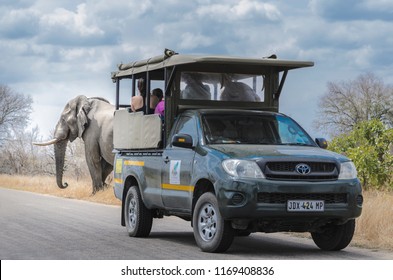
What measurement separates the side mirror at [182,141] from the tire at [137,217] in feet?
7.20

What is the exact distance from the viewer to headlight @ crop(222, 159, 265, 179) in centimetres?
1168

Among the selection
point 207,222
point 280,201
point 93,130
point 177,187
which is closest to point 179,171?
point 177,187

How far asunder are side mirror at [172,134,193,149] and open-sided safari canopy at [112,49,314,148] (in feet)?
4.27

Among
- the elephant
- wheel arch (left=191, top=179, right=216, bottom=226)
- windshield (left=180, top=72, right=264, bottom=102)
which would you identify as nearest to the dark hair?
windshield (left=180, top=72, right=264, bottom=102)

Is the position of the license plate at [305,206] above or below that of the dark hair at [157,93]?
below

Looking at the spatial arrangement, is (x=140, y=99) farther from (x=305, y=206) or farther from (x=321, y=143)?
(x=305, y=206)

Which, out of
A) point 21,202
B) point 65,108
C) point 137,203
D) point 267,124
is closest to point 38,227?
point 137,203

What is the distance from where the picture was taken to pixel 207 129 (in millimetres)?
13086

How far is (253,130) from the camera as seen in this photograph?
13.5 metres

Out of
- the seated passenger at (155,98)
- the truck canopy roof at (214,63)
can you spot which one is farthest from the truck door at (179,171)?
the seated passenger at (155,98)

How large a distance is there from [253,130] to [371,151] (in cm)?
801

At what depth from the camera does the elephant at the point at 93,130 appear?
2712cm

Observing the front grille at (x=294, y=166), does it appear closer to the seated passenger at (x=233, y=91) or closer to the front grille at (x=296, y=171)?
the front grille at (x=296, y=171)

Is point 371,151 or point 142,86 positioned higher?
point 142,86
